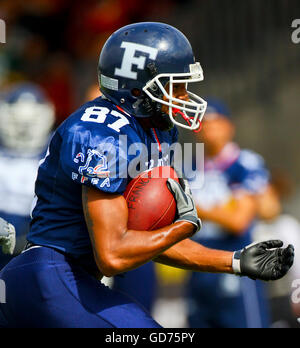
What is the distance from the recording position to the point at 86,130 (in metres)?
3.03

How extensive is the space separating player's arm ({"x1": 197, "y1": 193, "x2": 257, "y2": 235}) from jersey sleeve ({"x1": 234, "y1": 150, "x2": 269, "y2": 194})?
16 centimetres

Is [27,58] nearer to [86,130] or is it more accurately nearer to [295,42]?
[295,42]

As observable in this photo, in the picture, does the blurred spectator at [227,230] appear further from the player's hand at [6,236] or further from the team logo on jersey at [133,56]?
the team logo on jersey at [133,56]

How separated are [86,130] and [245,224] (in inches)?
101

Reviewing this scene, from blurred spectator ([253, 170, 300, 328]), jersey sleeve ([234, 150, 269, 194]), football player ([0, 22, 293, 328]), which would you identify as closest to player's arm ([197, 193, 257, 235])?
jersey sleeve ([234, 150, 269, 194])

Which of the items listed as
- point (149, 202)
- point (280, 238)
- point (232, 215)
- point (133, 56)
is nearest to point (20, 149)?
point (232, 215)

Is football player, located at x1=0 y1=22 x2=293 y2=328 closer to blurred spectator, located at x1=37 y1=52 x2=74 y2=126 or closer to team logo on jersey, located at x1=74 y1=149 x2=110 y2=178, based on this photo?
team logo on jersey, located at x1=74 y1=149 x2=110 y2=178

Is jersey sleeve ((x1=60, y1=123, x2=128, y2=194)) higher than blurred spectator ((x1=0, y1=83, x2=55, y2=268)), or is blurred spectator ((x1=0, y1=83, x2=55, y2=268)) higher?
jersey sleeve ((x1=60, y1=123, x2=128, y2=194))

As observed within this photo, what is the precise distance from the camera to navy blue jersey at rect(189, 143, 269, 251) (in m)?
5.42

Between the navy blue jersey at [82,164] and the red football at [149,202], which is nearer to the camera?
the navy blue jersey at [82,164]

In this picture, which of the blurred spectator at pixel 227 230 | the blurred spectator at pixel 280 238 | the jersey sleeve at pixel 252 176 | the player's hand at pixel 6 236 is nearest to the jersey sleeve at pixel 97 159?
the player's hand at pixel 6 236

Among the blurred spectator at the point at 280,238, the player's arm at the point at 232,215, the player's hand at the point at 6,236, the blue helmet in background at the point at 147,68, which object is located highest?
the blue helmet in background at the point at 147,68

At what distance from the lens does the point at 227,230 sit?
17.6ft

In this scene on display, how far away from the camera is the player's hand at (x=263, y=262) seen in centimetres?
319
